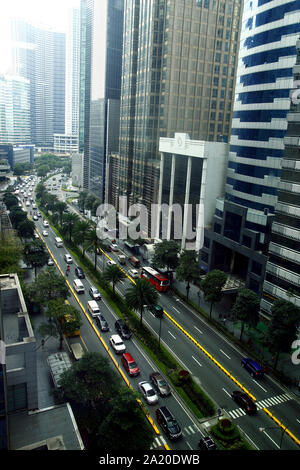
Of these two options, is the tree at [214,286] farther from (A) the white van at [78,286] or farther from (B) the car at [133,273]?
(A) the white van at [78,286]

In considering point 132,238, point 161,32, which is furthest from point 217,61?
point 132,238

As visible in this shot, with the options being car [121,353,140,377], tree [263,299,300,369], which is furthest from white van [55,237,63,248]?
tree [263,299,300,369]

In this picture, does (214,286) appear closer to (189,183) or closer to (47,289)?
(47,289)

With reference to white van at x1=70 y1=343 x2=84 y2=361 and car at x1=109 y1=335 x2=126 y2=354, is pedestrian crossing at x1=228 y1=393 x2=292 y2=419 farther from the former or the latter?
white van at x1=70 y1=343 x2=84 y2=361

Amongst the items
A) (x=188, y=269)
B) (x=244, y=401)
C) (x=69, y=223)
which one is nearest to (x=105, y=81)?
(x=69, y=223)

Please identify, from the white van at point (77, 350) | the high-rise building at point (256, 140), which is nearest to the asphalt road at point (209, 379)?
the white van at point (77, 350)

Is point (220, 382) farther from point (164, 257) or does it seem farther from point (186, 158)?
point (186, 158)

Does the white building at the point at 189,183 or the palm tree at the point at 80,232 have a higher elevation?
the white building at the point at 189,183
